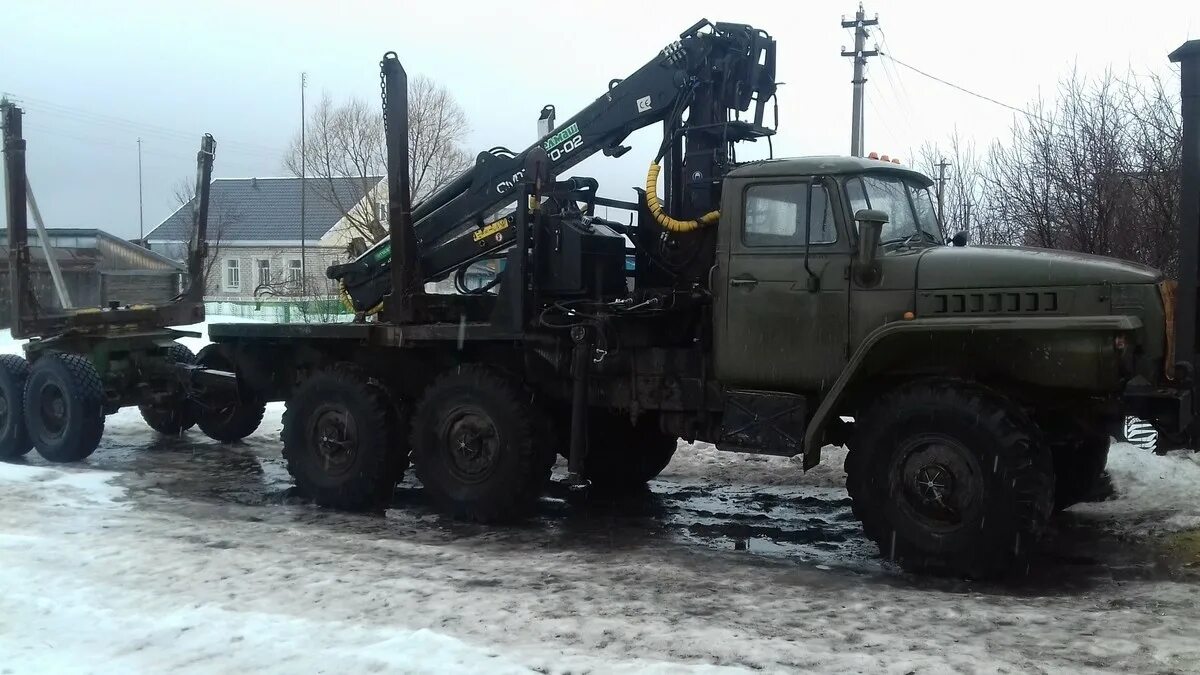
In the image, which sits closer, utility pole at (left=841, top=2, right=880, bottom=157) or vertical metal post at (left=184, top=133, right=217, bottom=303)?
vertical metal post at (left=184, top=133, right=217, bottom=303)

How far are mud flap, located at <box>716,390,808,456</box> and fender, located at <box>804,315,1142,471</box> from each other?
0.18 metres

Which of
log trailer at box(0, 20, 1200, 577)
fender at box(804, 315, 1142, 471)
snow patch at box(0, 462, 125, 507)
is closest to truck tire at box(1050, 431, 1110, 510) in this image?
log trailer at box(0, 20, 1200, 577)

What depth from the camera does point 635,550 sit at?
7.70m

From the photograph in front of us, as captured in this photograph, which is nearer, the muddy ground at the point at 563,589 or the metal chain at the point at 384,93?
the muddy ground at the point at 563,589

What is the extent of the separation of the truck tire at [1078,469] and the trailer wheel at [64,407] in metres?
9.02

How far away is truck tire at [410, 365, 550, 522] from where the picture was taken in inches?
332

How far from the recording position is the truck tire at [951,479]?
249 inches

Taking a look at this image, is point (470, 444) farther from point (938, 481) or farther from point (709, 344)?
point (938, 481)

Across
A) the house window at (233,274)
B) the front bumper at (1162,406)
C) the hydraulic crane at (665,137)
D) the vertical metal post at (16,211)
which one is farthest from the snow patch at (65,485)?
the house window at (233,274)

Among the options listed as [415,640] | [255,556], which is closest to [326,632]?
[415,640]

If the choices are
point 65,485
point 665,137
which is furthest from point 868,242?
point 65,485

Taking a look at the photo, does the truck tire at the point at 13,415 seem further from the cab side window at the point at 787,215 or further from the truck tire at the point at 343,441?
the cab side window at the point at 787,215

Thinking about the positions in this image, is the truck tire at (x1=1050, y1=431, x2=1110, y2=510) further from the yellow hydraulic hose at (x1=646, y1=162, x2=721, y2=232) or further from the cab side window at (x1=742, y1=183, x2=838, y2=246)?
the yellow hydraulic hose at (x1=646, y1=162, x2=721, y2=232)

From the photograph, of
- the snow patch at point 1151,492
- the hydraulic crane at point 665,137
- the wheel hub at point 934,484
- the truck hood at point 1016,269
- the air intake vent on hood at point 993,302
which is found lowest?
the snow patch at point 1151,492
